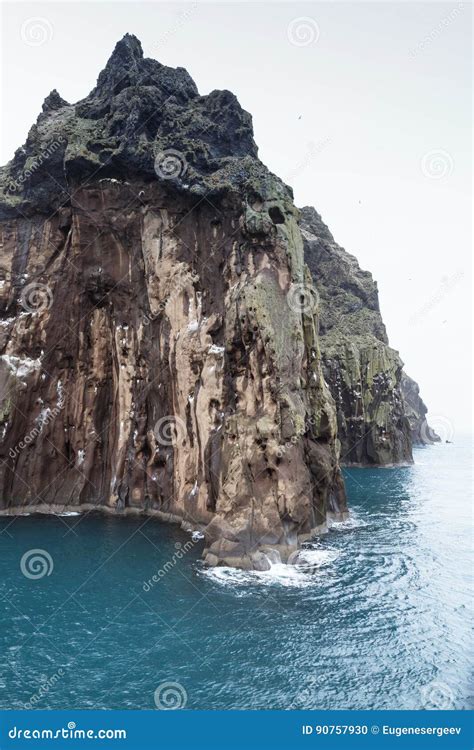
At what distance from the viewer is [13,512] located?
38.6 metres

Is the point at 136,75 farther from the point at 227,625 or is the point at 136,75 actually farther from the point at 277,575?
the point at 227,625

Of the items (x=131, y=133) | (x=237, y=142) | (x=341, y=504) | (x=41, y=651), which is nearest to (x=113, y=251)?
(x=131, y=133)

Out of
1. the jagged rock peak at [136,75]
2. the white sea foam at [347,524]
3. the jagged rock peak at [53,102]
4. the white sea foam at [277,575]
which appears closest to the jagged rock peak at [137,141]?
the jagged rock peak at [136,75]

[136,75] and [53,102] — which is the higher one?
[53,102]

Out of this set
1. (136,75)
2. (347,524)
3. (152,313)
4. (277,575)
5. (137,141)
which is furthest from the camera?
(136,75)

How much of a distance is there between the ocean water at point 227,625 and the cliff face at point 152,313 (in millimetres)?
5780

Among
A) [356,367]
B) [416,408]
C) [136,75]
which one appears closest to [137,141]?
[136,75]

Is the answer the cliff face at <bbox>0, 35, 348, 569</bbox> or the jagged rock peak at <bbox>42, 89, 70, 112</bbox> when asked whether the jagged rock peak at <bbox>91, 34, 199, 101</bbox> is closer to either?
the cliff face at <bbox>0, 35, 348, 569</bbox>

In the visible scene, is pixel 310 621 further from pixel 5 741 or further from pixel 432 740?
pixel 5 741

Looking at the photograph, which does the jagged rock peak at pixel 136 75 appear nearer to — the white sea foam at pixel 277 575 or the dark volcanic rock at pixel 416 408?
the white sea foam at pixel 277 575

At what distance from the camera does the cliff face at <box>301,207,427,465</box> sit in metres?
74.8

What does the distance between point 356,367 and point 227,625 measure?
58.7m

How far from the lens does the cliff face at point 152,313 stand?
109ft

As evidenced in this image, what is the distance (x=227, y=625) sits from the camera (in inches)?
781
